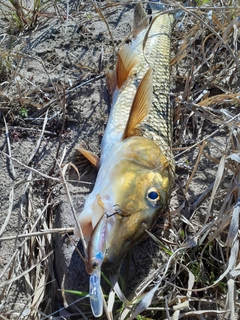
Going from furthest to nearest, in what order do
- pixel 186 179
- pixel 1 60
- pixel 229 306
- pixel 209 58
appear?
1. pixel 209 58
2. pixel 1 60
3. pixel 186 179
4. pixel 229 306

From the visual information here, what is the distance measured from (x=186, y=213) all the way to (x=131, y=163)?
0.68m

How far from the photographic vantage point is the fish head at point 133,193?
226 cm

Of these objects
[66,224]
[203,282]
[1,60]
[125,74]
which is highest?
[1,60]

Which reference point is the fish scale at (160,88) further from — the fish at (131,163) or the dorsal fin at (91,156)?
the dorsal fin at (91,156)

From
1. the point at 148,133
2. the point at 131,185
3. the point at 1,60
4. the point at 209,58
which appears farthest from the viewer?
the point at 209,58

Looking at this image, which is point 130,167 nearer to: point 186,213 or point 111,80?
point 186,213

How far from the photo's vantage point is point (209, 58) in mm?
3803

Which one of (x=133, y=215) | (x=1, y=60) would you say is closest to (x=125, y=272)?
(x=133, y=215)

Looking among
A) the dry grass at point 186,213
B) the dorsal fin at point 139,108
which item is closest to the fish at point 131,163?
the dorsal fin at point 139,108

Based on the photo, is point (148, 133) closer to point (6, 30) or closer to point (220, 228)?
point (220, 228)

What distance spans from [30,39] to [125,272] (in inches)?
97.2

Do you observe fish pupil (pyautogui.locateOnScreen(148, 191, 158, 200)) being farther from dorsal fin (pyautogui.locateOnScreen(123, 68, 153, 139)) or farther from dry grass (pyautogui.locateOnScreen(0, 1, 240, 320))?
dorsal fin (pyautogui.locateOnScreen(123, 68, 153, 139))

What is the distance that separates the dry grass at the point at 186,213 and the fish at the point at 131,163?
22cm

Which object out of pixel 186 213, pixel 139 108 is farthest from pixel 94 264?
pixel 139 108
